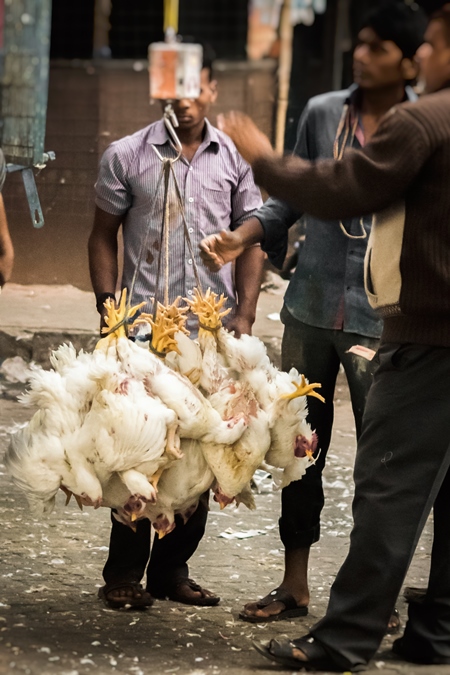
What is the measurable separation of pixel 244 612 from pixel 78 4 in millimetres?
4743

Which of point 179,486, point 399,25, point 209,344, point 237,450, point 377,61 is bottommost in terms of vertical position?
point 179,486

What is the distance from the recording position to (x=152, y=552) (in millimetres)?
4543

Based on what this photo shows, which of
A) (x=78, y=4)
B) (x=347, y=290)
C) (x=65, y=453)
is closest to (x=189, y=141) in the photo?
(x=347, y=290)

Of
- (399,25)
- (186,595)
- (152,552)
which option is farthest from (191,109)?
(186,595)

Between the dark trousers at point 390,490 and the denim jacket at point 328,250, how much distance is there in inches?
23.7

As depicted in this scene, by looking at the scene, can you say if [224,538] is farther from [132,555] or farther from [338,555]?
[132,555]

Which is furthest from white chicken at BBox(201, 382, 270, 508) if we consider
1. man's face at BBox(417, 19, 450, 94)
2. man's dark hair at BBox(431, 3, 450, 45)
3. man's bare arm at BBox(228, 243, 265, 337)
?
man's dark hair at BBox(431, 3, 450, 45)

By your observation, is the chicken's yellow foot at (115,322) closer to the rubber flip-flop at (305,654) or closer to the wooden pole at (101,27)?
the rubber flip-flop at (305,654)

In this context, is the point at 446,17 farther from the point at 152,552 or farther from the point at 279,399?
the point at 152,552

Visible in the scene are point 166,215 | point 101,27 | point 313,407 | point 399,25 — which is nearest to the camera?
point 399,25

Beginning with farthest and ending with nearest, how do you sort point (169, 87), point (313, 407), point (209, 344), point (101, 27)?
point (101, 27), point (169, 87), point (313, 407), point (209, 344)

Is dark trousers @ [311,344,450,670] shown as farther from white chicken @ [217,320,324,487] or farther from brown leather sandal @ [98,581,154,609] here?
brown leather sandal @ [98,581,154,609]

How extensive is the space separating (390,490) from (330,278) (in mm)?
1028

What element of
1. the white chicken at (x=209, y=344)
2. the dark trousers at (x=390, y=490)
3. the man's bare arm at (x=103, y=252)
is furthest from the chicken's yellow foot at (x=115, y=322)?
the dark trousers at (x=390, y=490)
